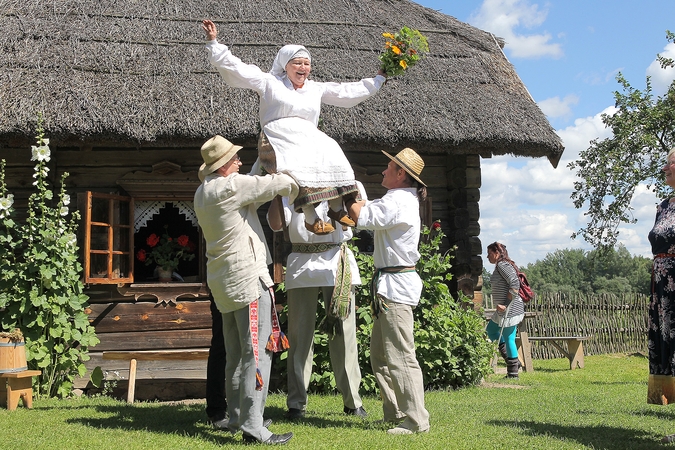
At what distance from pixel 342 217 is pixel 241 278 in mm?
755

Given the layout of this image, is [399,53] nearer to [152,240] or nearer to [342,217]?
[342,217]

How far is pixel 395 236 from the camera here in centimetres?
439

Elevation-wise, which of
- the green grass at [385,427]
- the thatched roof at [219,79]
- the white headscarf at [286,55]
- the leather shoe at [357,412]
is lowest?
the green grass at [385,427]

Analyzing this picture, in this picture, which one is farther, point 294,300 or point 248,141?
Result: point 248,141

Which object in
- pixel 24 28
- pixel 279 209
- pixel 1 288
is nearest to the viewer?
pixel 279 209

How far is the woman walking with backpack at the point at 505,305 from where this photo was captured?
8.05 metres

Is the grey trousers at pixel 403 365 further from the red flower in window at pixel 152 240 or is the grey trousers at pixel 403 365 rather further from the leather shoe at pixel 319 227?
the red flower in window at pixel 152 240

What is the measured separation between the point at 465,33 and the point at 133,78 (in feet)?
13.8

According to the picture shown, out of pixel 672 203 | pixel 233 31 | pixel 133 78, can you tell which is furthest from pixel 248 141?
pixel 672 203

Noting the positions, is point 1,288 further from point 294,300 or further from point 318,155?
point 318,155

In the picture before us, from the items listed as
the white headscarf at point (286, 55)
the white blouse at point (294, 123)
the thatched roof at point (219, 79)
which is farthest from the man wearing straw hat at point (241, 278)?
the thatched roof at point (219, 79)

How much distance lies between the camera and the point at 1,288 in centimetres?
626

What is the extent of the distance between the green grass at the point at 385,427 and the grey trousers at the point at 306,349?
0.19 meters

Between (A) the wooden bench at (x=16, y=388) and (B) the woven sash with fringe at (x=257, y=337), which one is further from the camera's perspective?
(A) the wooden bench at (x=16, y=388)
